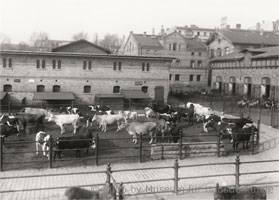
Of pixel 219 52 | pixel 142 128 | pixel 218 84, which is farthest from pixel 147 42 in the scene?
pixel 142 128

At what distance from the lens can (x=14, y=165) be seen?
1494cm

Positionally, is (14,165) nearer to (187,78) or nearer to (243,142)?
(243,142)

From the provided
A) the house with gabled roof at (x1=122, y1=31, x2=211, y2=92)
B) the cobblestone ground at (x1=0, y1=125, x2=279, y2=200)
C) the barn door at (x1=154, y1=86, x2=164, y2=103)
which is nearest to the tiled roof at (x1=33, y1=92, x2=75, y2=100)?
the barn door at (x1=154, y1=86, x2=164, y2=103)

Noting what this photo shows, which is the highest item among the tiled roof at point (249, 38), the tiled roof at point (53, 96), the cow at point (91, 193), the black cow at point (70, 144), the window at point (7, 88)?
the tiled roof at point (249, 38)

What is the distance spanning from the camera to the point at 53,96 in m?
33.3

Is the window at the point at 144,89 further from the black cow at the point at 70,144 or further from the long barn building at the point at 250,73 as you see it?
the black cow at the point at 70,144

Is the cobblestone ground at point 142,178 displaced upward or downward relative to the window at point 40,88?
downward

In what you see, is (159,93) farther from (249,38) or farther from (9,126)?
(249,38)

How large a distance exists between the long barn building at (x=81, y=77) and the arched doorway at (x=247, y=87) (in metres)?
13.1

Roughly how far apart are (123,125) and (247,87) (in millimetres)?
27671

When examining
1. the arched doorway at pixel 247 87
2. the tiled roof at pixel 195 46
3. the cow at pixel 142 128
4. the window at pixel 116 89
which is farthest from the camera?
the tiled roof at pixel 195 46

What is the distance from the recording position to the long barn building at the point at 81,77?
112 ft

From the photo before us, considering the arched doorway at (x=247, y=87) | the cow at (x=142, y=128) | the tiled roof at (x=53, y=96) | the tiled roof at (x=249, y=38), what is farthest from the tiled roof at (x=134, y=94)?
the tiled roof at (x=249, y=38)

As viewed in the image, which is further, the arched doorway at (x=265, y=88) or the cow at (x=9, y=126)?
the arched doorway at (x=265, y=88)
